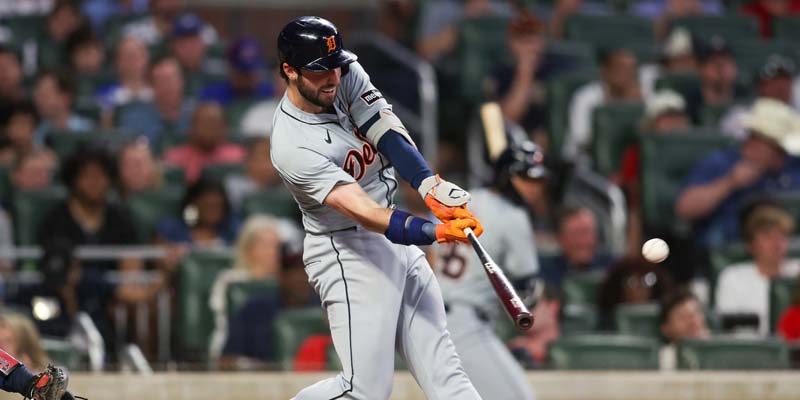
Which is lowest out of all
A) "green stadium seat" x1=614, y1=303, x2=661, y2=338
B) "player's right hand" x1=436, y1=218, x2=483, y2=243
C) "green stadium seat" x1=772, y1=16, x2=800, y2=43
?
"green stadium seat" x1=614, y1=303, x2=661, y2=338

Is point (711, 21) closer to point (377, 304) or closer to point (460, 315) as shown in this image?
point (460, 315)

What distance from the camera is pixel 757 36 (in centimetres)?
1038

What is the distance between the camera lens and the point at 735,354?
20.2 ft

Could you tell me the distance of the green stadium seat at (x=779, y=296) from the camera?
6832 millimetres

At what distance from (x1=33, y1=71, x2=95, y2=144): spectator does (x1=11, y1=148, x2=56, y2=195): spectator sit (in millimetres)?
636

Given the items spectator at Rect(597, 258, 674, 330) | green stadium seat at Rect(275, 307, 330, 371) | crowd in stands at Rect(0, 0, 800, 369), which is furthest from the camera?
spectator at Rect(597, 258, 674, 330)

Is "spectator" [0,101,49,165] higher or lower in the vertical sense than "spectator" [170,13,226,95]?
lower

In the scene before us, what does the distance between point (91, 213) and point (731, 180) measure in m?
3.69

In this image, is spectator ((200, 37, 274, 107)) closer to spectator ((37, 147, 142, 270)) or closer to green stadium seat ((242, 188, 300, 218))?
green stadium seat ((242, 188, 300, 218))

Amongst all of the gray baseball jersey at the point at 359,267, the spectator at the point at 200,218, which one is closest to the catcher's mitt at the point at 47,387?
the gray baseball jersey at the point at 359,267

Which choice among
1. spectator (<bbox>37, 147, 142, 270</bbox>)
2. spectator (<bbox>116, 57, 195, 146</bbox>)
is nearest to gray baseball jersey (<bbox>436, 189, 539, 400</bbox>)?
spectator (<bbox>37, 147, 142, 270</bbox>)

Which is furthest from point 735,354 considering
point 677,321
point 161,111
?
point 161,111

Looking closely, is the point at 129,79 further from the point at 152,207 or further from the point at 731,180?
the point at 731,180

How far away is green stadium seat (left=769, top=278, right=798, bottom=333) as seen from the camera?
683cm
